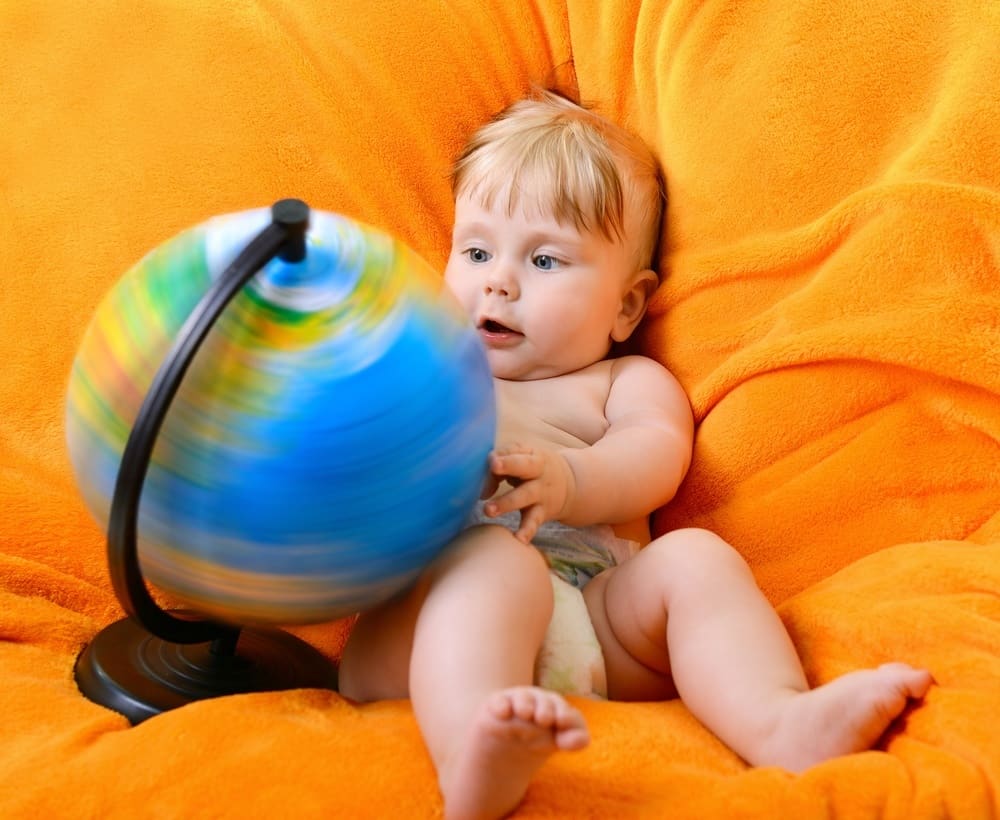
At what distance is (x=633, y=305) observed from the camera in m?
1.53

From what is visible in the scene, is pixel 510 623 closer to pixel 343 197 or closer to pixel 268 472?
pixel 268 472

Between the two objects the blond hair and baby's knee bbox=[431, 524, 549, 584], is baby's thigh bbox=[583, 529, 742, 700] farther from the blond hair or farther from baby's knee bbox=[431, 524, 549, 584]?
the blond hair

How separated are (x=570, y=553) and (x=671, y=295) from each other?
1.18 ft

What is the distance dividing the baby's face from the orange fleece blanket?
4.3 inches

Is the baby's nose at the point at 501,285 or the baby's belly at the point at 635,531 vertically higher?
the baby's nose at the point at 501,285

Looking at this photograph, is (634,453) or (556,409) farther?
(556,409)

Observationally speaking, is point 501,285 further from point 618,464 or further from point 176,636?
point 176,636

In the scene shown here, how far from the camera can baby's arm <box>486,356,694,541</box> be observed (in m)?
1.13

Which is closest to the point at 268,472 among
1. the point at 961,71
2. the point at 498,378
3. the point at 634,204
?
the point at 498,378

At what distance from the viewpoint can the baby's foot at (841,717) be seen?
0.97 meters

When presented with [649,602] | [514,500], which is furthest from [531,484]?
[649,602]

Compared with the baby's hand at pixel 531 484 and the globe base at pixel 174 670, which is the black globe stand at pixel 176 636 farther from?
the baby's hand at pixel 531 484

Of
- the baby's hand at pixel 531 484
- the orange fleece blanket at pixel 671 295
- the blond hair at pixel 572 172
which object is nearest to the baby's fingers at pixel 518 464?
the baby's hand at pixel 531 484

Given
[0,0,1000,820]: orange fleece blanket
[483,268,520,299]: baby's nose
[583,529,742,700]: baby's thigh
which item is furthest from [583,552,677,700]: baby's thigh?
[483,268,520,299]: baby's nose
